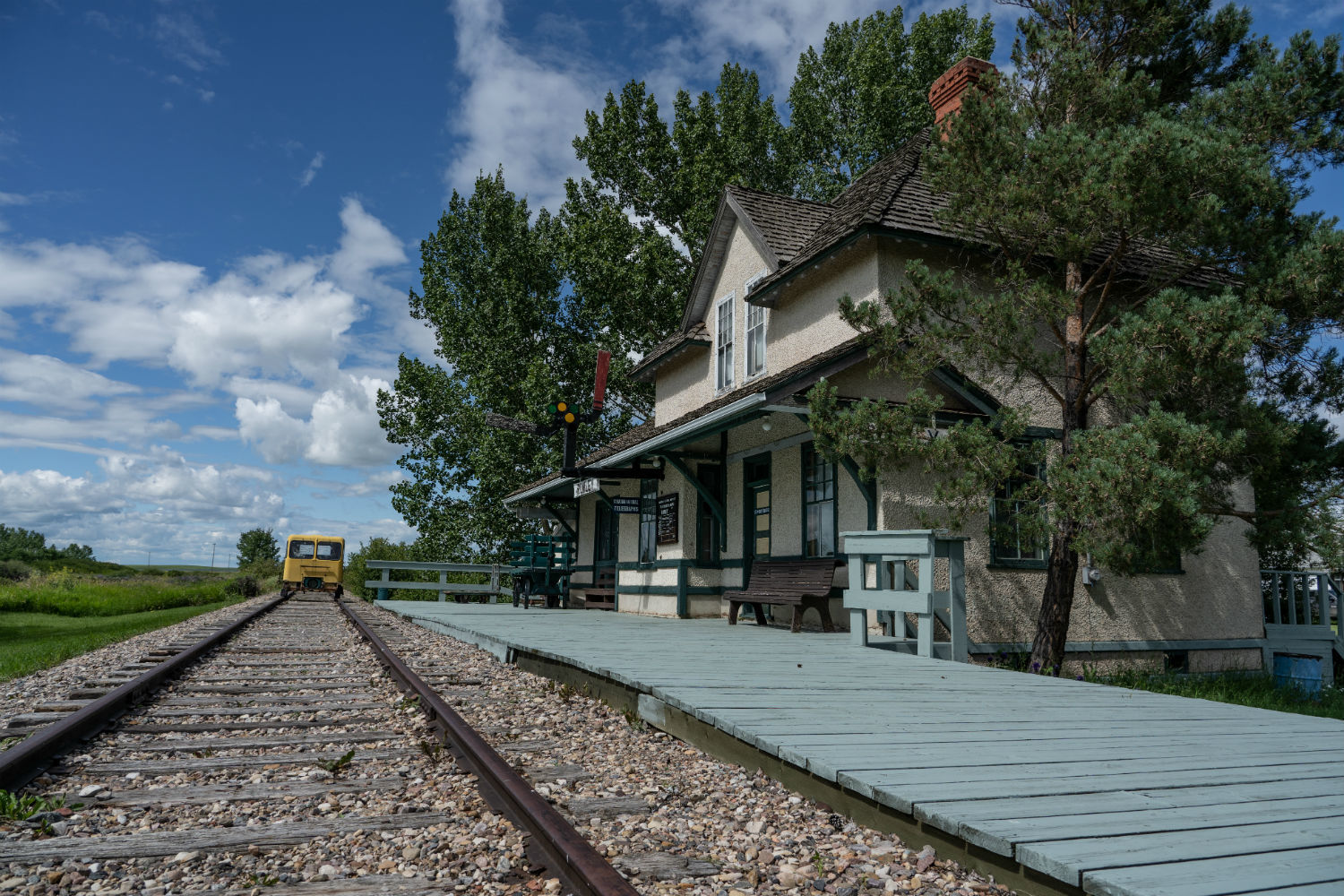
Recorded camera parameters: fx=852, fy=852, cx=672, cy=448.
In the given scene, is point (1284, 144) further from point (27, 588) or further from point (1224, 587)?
point (27, 588)

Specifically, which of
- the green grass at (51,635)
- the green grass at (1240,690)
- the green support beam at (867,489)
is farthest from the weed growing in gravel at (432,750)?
the green grass at (1240,690)

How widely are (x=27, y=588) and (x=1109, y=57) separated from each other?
2810 centimetres

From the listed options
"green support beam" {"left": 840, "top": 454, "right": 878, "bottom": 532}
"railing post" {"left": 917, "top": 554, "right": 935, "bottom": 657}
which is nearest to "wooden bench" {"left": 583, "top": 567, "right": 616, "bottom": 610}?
"green support beam" {"left": 840, "top": 454, "right": 878, "bottom": 532}

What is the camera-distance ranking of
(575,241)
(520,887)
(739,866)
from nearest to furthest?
(520,887) → (739,866) → (575,241)

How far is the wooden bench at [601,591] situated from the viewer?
17.8m

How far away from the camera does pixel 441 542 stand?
92.2 ft

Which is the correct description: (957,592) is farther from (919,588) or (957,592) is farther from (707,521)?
(707,521)

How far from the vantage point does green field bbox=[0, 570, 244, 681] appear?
10828 mm

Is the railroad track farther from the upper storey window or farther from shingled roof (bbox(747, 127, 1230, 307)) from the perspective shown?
the upper storey window

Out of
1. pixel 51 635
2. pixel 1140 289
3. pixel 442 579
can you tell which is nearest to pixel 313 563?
pixel 442 579

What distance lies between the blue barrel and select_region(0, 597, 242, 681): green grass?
15335 mm

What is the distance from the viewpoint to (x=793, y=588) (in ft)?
35.3

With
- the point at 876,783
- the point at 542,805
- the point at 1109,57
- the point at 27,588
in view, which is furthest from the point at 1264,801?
the point at 27,588

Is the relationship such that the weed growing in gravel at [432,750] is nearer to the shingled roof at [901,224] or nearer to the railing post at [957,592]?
the railing post at [957,592]
